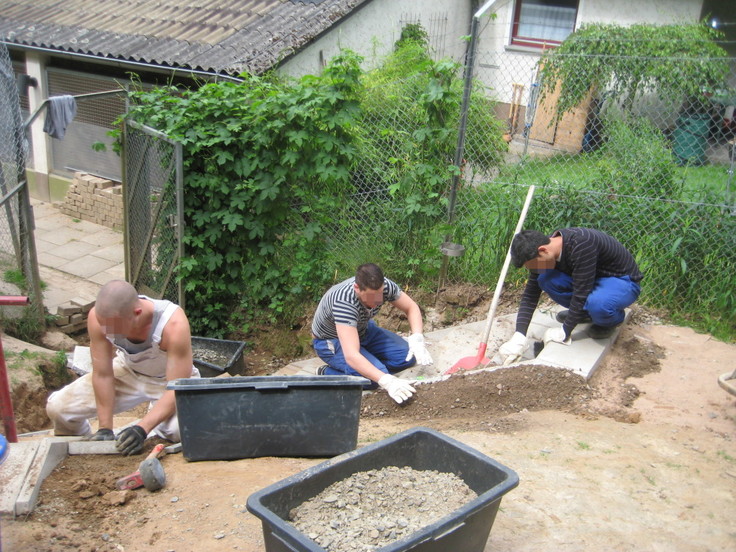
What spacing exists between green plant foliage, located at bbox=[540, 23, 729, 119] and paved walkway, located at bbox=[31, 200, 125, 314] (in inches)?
217

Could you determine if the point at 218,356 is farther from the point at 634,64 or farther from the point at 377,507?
the point at 634,64

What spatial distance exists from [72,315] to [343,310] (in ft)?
11.4

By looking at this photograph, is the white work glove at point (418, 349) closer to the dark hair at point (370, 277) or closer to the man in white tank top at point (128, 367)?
the dark hair at point (370, 277)

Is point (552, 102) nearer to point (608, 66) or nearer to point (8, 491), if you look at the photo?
point (608, 66)

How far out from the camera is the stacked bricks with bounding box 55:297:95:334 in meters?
6.66

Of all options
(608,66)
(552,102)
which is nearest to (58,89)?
(552,102)

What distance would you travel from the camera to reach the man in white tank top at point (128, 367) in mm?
3566

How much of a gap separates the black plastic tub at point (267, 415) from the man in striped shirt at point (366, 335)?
1.14m

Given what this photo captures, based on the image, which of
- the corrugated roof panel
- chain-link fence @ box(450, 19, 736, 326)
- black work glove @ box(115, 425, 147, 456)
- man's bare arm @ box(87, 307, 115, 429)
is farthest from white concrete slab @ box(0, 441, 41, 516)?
the corrugated roof panel

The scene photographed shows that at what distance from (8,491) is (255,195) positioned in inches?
155

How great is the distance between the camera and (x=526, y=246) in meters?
4.64

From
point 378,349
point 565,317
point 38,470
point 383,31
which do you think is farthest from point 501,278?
point 383,31

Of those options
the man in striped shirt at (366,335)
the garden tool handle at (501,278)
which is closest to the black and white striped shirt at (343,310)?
the man in striped shirt at (366,335)

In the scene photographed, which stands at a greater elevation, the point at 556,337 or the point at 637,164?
the point at 637,164
